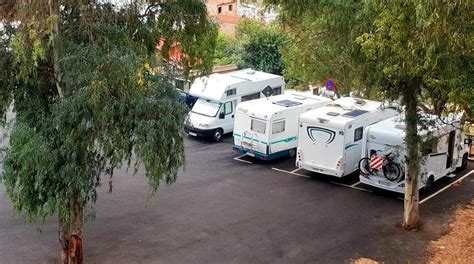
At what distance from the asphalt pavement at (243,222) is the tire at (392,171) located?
783mm

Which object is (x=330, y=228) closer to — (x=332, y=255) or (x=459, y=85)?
(x=332, y=255)

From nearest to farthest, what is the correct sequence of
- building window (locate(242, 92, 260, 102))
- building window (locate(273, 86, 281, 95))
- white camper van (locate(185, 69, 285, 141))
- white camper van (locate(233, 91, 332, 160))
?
white camper van (locate(233, 91, 332, 160)) < white camper van (locate(185, 69, 285, 141)) < building window (locate(242, 92, 260, 102)) < building window (locate(273, 86, 281, 95))

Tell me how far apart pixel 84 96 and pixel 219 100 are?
14.1 m

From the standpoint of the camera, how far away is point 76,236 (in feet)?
41.7

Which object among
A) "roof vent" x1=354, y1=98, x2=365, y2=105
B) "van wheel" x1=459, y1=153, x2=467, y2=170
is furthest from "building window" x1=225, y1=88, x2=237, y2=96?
"van wheel" x1=459, y1=153, x2=467, y2=170

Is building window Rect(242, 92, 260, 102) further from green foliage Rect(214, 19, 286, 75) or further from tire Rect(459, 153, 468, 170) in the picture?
tire Rect(459, 153, 468, 170)

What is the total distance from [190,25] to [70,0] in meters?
2.35

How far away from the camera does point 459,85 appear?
1117 centimetres

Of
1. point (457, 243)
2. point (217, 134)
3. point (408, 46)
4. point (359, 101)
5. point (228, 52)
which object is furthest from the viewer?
point (228, 52)

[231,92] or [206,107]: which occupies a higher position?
[231,92]

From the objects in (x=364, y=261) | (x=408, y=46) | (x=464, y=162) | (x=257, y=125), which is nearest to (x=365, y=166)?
(x=257, y=125)

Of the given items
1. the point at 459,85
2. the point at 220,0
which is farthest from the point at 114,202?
the point at 220,0

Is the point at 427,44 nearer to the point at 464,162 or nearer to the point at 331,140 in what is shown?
the point at 331,140

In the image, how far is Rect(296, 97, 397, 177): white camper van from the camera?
63.8 feet
